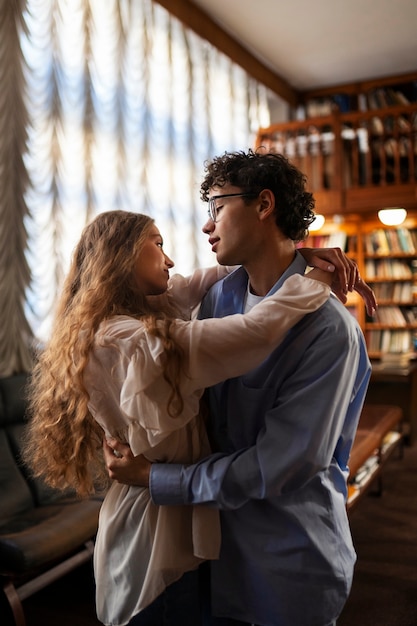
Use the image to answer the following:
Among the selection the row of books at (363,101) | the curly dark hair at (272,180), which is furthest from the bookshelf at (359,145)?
the curly dark hair at (272,180)

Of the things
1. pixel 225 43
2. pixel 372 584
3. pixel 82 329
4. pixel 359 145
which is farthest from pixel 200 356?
pixel 359 145

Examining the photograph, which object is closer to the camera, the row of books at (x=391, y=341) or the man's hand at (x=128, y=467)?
the man's hand at (x=128, y=467)

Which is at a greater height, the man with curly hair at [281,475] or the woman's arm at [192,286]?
the woman's arm at [192,286]

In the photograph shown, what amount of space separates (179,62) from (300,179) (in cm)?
402

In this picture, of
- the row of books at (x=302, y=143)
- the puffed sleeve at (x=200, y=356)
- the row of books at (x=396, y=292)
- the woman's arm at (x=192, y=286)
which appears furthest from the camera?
the row of books at (x=396, y=292)

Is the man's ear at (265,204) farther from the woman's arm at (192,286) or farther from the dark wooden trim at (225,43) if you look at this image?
the dark wooden trim at (225,43)

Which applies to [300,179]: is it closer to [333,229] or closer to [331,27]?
[331,27]

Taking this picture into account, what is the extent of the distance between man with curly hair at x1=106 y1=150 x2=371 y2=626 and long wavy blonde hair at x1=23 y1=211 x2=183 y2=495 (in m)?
0.13

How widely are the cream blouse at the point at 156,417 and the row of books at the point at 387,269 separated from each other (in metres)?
5.73

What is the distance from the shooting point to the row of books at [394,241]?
6.65 meters

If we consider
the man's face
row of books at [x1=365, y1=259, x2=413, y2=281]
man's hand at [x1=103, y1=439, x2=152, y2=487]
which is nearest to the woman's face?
the man's face

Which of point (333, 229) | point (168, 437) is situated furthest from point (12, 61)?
point (333, 229)

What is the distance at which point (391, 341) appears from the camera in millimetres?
6727

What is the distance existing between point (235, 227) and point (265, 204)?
85mm
